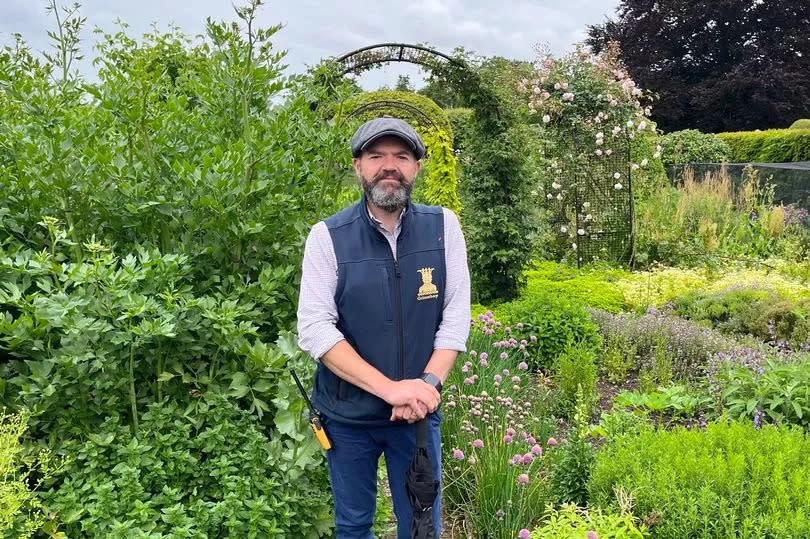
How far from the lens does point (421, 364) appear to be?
215cm

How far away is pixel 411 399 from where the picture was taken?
6.44 ft

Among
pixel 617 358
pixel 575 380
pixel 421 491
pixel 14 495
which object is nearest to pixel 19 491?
pixel 14 495

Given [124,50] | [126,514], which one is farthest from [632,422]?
[124,50]

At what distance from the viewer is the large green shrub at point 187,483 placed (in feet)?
7.59

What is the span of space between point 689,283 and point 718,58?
25.1m

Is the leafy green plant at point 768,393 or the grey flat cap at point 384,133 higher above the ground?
the grey flat cap at point 384,133

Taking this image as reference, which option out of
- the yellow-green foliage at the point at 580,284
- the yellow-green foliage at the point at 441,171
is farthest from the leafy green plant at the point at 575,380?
the yellow-green foliage at the point at 441,171

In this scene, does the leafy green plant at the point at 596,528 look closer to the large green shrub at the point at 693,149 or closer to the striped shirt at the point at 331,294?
the striped shirt at the point at 331,294

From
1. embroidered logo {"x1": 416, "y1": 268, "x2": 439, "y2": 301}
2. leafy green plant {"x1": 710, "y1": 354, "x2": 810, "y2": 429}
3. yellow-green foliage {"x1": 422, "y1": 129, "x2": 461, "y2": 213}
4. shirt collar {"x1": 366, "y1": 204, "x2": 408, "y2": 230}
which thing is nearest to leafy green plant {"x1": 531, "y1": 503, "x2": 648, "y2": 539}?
embroidered logo {"x1": 416, "y1": 268, "x2": 439, "y2": 301}

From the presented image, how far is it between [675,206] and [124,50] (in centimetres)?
886

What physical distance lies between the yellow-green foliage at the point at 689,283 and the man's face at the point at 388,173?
5478mm

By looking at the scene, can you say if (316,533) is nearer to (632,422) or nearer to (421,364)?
(421,364)

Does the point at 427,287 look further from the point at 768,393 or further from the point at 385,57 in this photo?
the point at 385,57

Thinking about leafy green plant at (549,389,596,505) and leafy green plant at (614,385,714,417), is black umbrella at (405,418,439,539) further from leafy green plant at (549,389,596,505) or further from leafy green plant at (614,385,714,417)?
leafy green plant at (614,385,714,417)
